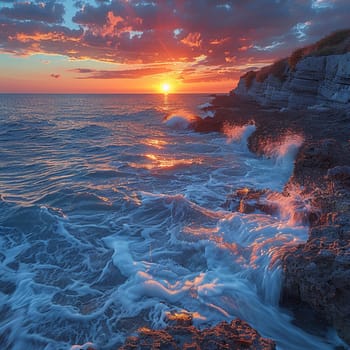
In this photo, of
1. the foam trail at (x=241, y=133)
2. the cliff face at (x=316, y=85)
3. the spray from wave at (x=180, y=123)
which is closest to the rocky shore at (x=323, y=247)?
the foam trail at (x=241, y=133)

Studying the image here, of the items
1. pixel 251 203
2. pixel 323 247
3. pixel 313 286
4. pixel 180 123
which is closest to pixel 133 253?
Result: pixel 251 203

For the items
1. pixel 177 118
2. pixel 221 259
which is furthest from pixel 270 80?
pixel 221 259

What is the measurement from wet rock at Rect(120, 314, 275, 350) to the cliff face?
54.2 feet

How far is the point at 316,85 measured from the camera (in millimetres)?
23625

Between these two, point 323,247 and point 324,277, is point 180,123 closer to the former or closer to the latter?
point 323,247

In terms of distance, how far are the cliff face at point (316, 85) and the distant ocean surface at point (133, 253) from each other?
403 inches

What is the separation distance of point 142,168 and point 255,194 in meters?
6.54

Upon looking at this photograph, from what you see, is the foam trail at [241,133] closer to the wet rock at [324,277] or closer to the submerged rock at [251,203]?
the submerged rock at [251,203]

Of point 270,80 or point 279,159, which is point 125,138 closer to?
point 279,159

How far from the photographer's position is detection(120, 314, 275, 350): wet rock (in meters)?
2.82

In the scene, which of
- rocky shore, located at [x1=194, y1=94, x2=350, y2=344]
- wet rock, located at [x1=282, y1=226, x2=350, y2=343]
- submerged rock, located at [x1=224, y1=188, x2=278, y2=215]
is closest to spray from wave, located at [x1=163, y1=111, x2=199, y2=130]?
rocky shore, located at [x1=194, y1=94, x2=350, y2=344]

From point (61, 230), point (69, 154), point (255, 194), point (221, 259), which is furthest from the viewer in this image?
point (69, 154)

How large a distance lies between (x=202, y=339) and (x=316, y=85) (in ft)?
85.7

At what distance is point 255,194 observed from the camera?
8.03 meters
